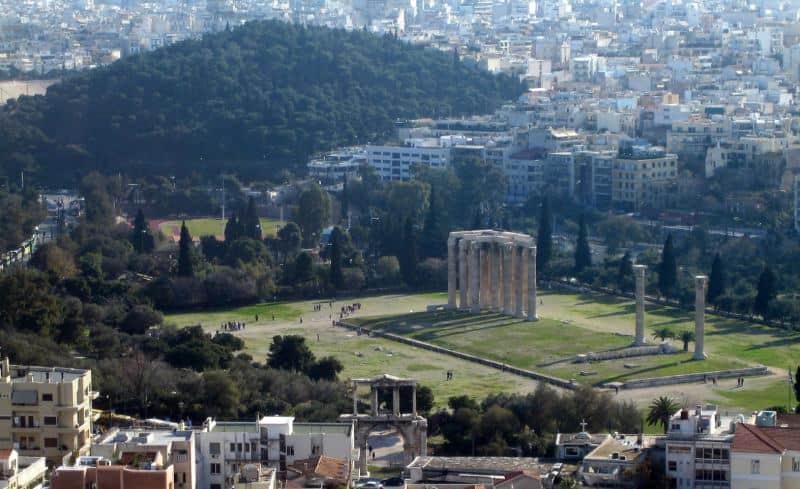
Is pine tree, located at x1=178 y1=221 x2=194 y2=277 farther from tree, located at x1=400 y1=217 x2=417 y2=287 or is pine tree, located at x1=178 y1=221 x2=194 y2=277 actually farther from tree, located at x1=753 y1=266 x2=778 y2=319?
tree, located at x1=753 y1=266 x2=778 y2=319

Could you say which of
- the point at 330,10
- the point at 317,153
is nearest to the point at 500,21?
the point at 330,10

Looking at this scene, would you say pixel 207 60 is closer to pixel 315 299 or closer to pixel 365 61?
pixel 365 61

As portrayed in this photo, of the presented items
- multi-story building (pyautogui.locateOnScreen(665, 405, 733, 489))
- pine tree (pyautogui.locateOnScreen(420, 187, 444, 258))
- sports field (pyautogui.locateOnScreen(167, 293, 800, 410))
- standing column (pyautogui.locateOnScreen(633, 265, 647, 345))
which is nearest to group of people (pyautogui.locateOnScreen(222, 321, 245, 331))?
sports field (pyautogui.locateOnScreen(167, 293, 800, 410))

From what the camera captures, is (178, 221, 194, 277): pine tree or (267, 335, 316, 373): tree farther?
(178, 221, 194, 277): pine tree

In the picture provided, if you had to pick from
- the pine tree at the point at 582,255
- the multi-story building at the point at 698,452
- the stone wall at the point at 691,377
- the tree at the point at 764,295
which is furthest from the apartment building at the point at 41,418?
the pine tree at the point at 582,255

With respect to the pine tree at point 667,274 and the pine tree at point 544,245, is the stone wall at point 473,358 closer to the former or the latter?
the pine tree at point 667,274

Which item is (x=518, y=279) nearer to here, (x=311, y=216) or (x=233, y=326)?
(x=233, y=326)
